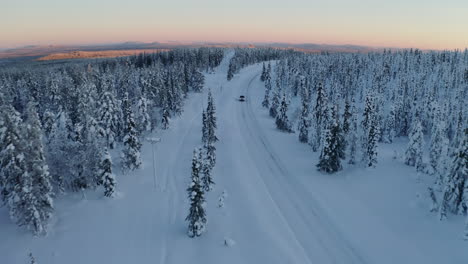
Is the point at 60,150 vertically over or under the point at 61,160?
over

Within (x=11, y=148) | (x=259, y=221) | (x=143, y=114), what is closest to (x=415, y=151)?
(x=259, y=221)

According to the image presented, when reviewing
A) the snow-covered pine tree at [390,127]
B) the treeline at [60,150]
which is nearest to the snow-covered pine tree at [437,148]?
the snow-covered pine tree at [390,127]

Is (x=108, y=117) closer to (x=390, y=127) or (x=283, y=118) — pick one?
(x=283, y=118)

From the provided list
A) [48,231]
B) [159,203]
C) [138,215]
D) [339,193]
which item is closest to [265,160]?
[339,193]

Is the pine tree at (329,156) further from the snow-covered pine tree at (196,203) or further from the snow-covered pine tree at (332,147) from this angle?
the snow-covered pine tree at (196,203)

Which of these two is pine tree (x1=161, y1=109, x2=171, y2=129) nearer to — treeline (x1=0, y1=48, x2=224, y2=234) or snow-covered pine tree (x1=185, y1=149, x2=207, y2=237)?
treeline (x1=0, y1=48, x2=224, y2=234)

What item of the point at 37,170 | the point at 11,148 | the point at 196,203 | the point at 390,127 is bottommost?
the point at 390,127
